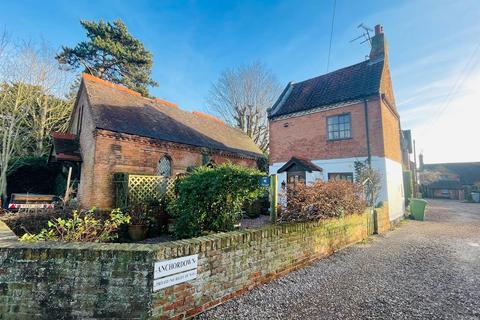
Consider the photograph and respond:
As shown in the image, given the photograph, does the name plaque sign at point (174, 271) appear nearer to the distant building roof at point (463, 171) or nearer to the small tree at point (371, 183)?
the small tree at point (371, 183)

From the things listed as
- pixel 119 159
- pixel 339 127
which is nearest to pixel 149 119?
pixel 119 159

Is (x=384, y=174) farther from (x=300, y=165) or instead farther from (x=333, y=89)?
(x=333, y=89)

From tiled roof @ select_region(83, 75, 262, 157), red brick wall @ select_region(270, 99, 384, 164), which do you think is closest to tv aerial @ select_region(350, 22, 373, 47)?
red brick wall @ select_region(270, 99, 384, 164)

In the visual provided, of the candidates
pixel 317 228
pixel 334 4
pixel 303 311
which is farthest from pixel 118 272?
pixel 334 4

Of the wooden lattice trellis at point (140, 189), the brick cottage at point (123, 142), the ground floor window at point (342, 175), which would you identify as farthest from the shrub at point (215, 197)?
the ground floor window at point (342, 175)

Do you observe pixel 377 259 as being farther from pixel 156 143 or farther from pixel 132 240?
pixel 156 143

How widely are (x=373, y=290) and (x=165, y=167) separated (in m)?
12.1

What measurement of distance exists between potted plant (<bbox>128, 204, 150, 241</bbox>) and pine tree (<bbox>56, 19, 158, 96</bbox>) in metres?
24.8

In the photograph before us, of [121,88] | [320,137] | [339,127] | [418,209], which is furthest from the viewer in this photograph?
[121,88]

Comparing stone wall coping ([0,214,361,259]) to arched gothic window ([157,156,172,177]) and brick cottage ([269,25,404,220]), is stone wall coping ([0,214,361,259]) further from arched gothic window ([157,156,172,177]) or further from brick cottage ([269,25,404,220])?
arched gothic window ([157,156,172,177])

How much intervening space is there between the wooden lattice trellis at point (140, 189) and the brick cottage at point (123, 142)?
101 cm

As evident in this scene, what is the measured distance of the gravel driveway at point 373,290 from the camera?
12.2ft

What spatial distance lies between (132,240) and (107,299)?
5.73 metres

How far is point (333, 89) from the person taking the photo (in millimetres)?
15766
